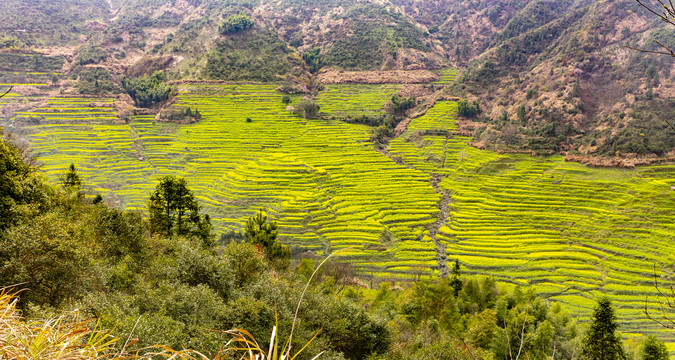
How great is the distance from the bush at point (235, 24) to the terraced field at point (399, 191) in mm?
39555

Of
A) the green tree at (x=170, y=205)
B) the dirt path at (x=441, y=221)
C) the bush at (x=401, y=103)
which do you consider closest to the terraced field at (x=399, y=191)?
the dirt path at (x=441, y=221)

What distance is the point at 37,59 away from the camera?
384ft

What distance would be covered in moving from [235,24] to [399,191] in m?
106

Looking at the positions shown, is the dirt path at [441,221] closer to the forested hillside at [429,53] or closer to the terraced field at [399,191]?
the terraced field at [399,191]

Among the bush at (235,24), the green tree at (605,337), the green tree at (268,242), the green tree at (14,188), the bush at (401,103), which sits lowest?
the green tree at (605,337)

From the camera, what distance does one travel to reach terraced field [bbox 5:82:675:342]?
194 ft

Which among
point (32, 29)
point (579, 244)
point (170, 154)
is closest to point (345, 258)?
point (579, 244)

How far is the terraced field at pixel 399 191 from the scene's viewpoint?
5912 centimetres

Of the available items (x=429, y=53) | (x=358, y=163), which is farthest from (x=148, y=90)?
(x=429, y=53)

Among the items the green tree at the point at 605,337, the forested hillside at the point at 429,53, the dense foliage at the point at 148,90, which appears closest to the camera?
the green tree at the point at 605,337

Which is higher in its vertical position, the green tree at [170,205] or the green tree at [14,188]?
the green tree at [14,188]

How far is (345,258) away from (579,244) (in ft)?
143

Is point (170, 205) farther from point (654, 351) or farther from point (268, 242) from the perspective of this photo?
point (654, 351)

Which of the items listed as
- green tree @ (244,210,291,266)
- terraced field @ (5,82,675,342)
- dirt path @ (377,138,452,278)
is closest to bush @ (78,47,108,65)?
terraced field @ (5,82,675,342)
